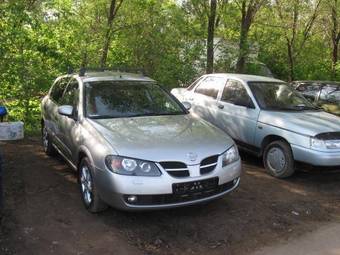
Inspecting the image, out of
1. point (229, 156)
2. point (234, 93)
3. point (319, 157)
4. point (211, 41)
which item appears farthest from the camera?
point (211, 41)

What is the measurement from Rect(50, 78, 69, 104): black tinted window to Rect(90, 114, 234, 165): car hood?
1.88 metres

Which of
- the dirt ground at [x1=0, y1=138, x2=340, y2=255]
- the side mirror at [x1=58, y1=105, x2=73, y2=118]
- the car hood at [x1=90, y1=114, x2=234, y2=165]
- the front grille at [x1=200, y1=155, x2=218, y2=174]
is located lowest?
the dirt ground at [x1=0, y1=138, x2=340, y2=255]

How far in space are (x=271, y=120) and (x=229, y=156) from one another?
7.38ft

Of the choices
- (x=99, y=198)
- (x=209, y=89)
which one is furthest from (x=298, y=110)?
(x=99, y=198)

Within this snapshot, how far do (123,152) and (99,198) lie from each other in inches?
28.3

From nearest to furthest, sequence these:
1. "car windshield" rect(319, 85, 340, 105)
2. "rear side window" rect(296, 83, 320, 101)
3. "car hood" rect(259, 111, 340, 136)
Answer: "car hood" rect(259, 111, 340, 136), "car windshield" rect(319, 85, 340, 105), "rear side window" rect(296, 83, 320, 101)

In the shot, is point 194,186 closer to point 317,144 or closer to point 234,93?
point 317,144

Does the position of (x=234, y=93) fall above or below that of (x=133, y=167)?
above

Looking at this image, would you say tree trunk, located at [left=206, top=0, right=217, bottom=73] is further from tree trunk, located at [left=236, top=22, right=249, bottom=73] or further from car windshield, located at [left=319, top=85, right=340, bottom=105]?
car windshield, located at [left=319, top=85, right=340, bottom=105]

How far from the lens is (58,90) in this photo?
7.40 m

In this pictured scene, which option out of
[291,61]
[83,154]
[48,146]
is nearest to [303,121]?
[83,154]

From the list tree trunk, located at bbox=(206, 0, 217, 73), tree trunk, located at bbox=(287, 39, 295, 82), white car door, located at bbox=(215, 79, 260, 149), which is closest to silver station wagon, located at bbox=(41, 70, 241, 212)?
white car door, located at bbox=(215, 79, 260, 149)

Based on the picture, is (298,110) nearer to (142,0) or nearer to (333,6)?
(142,0)

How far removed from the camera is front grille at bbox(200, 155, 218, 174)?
4.86 metres
